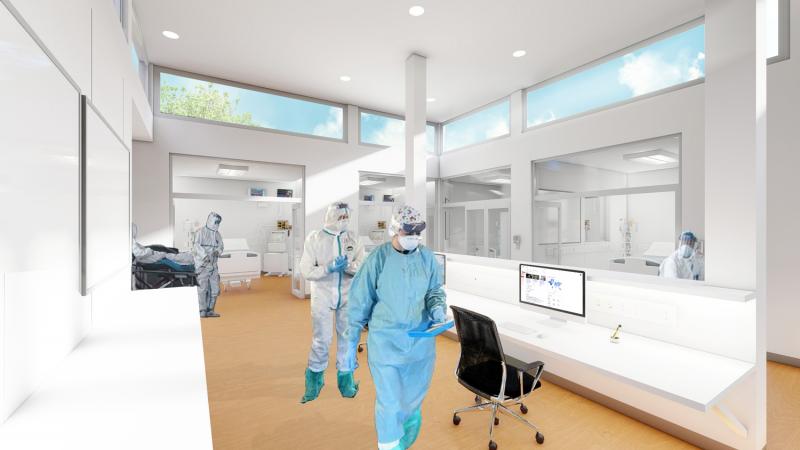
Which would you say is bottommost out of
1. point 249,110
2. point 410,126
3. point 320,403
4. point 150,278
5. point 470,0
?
point 320,403

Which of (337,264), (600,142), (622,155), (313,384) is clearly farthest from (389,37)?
(313,384)

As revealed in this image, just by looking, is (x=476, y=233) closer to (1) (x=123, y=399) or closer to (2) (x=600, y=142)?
(2) (x=600, y=142)

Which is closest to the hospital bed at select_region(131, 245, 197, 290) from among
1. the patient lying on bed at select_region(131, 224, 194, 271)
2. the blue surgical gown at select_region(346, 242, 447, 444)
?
the patient lying on bed at select_region(131, 224, 194, 271)

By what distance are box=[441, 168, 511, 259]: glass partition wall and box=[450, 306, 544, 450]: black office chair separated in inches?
175

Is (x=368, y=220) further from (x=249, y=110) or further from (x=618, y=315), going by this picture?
(x=618, y=315)

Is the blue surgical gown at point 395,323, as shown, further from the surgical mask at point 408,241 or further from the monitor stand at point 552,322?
the monitor stand at point 552,322

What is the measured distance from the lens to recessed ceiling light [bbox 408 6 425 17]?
149 inches

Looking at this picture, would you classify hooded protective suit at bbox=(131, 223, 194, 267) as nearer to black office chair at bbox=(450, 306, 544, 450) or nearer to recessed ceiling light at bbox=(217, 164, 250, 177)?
recessed ceiling light at bbox=(217, 164, 250, 177)

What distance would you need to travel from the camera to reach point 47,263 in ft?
3.43

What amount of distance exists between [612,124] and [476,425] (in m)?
4.47

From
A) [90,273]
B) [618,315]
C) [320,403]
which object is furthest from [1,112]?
[618,315]

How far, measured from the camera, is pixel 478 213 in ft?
24.1

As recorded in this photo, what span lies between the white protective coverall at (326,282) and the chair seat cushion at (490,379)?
1.08m

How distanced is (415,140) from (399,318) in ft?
10.3
